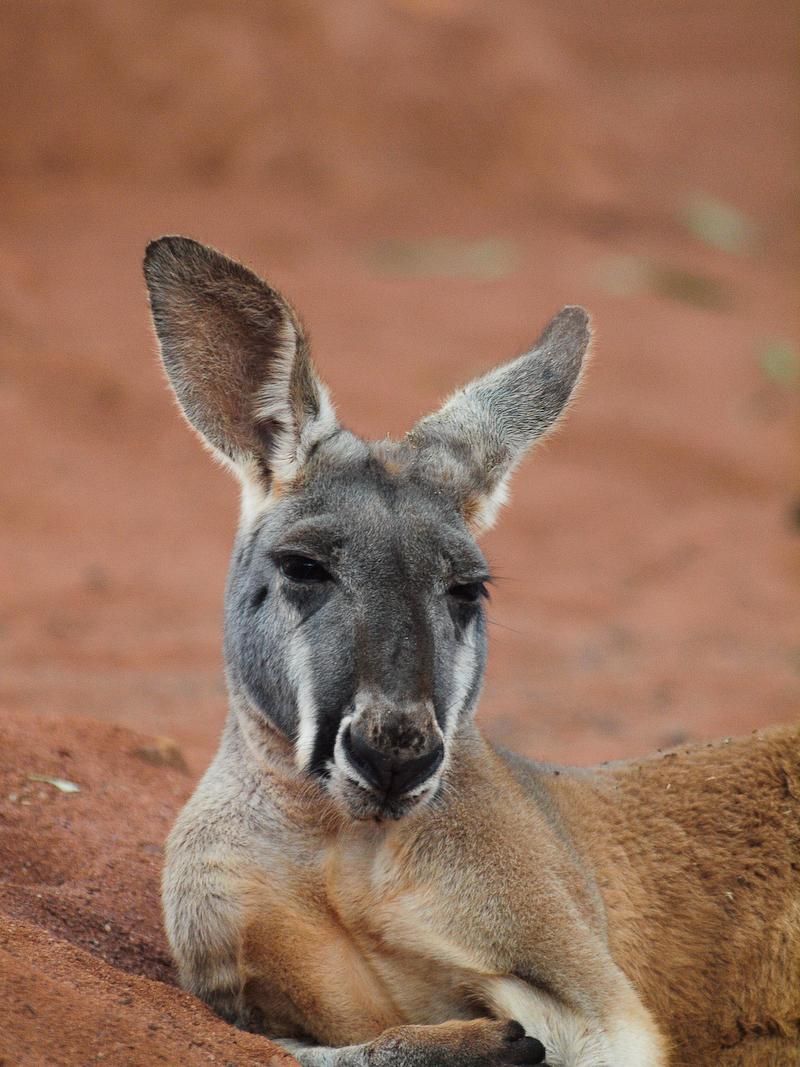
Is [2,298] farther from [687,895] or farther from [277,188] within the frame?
[687,895]

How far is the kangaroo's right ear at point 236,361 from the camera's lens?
4.37 meters

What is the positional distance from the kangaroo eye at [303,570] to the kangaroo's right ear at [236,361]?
0.41 m

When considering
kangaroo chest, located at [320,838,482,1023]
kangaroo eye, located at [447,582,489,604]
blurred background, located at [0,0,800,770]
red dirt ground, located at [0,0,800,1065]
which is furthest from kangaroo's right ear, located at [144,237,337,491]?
blurred background, located at [0,0,800,770]

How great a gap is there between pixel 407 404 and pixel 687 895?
10583 millimetres

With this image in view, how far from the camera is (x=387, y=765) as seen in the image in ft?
11.7

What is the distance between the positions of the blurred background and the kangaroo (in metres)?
2.89

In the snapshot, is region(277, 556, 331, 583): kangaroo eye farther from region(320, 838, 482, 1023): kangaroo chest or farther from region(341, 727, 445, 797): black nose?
region(320, 838, 482, 1023): kangaroo chest

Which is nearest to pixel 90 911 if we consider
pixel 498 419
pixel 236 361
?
pixel 236 361

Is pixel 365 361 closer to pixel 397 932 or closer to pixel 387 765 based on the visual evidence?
pixel 397 932

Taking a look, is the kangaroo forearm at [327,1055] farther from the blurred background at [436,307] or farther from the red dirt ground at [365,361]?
the blurred background at [436,307]

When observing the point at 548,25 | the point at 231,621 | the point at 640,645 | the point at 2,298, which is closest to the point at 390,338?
the point at 2,298

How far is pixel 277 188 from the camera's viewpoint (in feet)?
70.0

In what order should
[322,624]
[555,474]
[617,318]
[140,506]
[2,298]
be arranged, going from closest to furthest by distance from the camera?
1. [322,624]
2. [140,506]
3. [555,474]
4. [2,298]
5. [617,318]

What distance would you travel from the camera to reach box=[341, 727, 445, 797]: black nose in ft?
11.7
